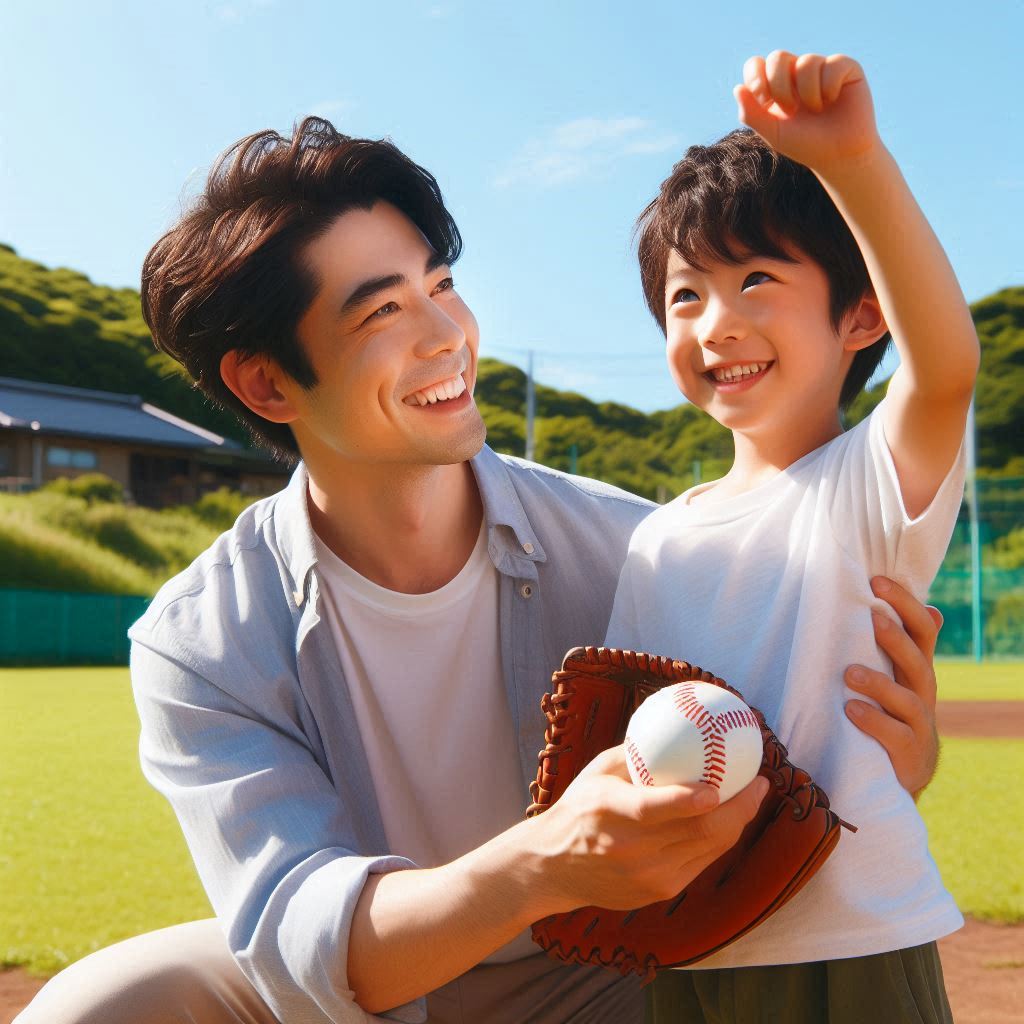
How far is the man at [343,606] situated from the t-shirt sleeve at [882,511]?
0.38 metres

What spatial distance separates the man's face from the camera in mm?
2191

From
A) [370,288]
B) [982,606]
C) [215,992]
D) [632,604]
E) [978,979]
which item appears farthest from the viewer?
[982,606]

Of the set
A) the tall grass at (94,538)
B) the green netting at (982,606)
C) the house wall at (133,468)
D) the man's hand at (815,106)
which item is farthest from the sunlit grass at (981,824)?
the house wall at (133,468)

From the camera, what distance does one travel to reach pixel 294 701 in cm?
223

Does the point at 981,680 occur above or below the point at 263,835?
below

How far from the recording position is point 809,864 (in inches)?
60.7

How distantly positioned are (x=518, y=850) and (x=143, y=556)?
22.9 meters

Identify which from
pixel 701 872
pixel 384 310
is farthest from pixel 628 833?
pixel 384 310

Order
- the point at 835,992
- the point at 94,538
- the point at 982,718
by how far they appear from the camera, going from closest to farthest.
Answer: the point at 835,992, the point at 982,718, the point at 94,538

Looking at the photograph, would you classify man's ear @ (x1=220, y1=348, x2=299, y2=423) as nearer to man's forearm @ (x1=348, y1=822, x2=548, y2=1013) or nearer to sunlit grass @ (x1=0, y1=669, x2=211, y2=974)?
man's forearm @ (x1=348, y1=822, x2=548, y2=1013)

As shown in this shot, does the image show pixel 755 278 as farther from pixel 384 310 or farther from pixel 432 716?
pixel 432 716

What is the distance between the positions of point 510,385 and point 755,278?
3325cm

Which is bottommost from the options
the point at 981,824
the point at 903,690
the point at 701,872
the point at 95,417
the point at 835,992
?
the point at 981,824

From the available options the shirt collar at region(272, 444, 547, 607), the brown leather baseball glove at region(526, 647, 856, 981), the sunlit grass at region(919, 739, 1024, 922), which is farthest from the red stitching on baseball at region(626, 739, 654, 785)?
the sunlit grass at region(919, 739, 1024, 922)
